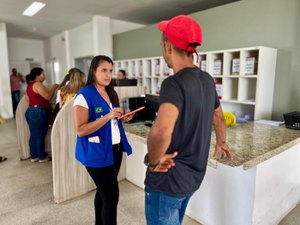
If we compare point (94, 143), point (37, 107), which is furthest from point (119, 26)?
point (94, 143)

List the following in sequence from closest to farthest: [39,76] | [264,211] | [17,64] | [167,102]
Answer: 1. [167,102]
2. [264,211]
3. [39,76]
4. [17,64]

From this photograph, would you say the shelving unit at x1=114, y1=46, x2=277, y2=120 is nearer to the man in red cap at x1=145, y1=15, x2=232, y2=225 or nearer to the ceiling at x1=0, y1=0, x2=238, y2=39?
the ceiling at x1=0, y1=0, x2=238, y2=39

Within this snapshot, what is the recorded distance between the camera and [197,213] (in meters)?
2.06

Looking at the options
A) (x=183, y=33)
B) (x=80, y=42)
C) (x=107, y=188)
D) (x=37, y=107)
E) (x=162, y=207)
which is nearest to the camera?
(x=183, y=33)

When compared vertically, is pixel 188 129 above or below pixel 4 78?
below

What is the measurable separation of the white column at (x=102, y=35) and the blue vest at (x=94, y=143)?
482 cm

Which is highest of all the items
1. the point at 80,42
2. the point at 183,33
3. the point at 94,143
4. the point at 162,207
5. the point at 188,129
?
the point at 80,42

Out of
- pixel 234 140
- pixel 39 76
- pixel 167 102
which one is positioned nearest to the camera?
pixel 167 102

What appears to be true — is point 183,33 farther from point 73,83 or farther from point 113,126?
point 73,83

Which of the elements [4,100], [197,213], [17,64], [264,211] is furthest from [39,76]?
[17,64]

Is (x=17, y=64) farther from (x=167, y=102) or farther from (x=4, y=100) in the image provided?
(x=167, y=102)

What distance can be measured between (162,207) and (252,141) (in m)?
1.17

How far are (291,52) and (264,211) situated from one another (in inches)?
85.9

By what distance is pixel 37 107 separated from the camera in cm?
324
